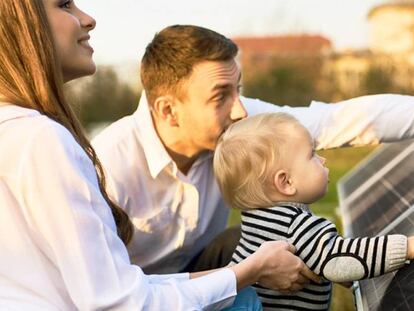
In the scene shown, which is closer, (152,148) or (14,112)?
(14,112)

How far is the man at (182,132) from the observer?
4.15m

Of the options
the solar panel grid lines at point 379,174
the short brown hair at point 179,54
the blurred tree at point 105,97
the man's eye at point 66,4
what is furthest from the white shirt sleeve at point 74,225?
the blurred tree at point 105,97

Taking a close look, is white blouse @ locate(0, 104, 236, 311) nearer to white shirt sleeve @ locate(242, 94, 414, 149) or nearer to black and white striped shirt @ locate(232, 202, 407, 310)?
black and white striped shirt @ locate(232, 202, 407, 310)

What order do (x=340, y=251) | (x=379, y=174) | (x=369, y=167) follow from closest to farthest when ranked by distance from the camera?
(x=340, y=251) < (x=379, y=174) < (x=369, y=167)

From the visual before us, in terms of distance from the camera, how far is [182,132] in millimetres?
4215

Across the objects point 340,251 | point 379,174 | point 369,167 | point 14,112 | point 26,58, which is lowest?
point 369,167

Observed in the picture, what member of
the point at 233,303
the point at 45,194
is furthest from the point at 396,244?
the point at 45,194

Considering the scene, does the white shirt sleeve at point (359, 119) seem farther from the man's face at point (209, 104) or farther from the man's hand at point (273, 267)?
the man's hand at point (273, 267)

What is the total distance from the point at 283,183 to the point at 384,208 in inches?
29.1

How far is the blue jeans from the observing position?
3090 mm

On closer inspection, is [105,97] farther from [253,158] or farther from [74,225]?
[74,225]

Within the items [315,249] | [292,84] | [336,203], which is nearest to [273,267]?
[315,249]

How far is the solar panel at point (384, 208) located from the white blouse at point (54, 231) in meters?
0.74

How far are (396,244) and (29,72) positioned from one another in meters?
1.23
